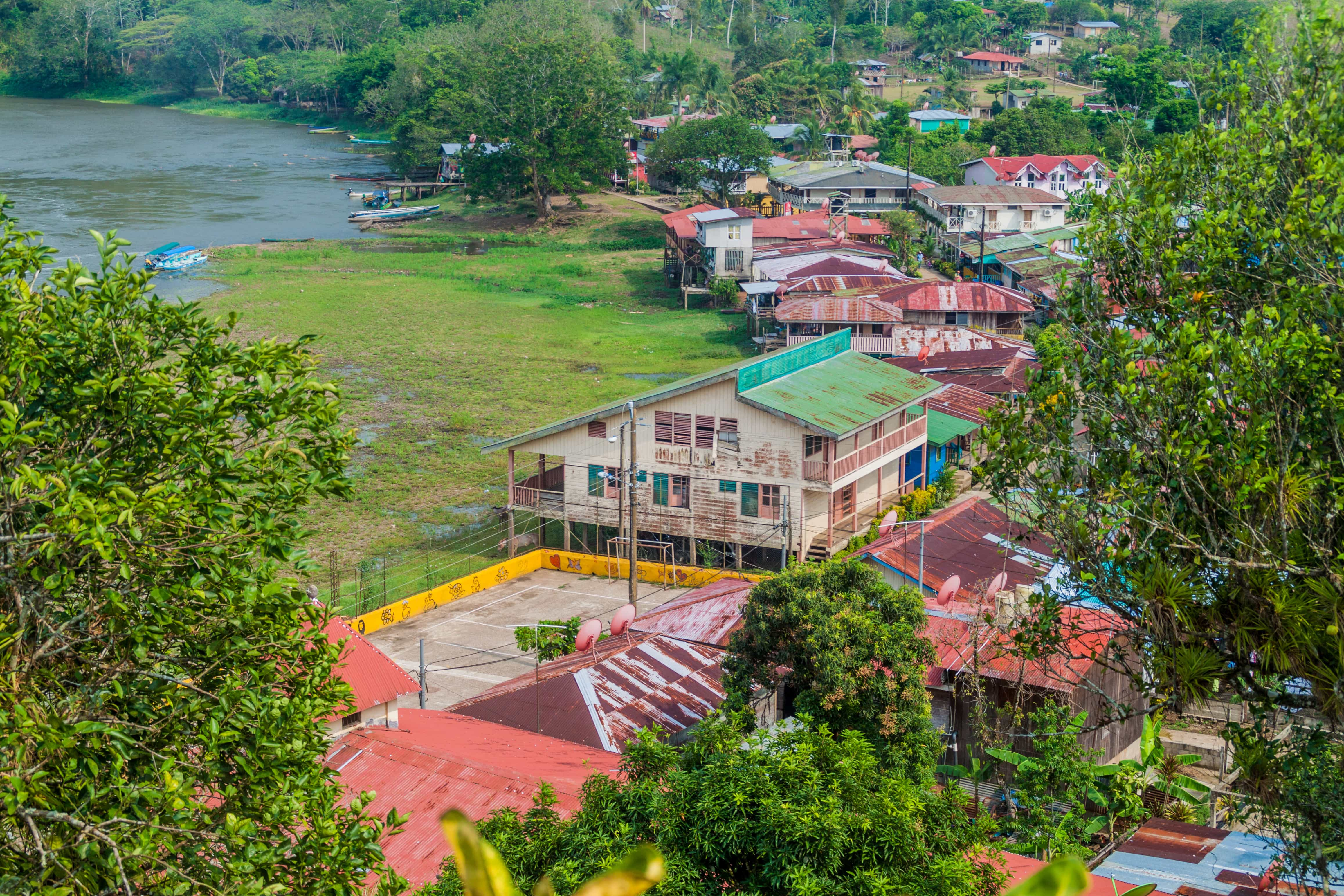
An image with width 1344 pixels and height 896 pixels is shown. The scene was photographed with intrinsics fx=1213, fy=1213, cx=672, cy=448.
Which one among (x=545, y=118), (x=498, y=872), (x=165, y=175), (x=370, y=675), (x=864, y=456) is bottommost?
(x=864, y=456)

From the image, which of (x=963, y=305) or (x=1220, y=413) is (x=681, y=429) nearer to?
(x=1220, y=413)

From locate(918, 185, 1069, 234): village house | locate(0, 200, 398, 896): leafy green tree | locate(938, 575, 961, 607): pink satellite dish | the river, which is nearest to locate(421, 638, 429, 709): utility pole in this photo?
locate(938, 575, 961, 607): pink satellite dish

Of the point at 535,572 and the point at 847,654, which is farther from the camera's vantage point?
the point at 535,572

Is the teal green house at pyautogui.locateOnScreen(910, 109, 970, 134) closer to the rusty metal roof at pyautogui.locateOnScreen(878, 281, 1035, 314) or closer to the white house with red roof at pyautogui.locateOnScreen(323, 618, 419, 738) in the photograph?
the rusty metal roof at pyautogui.locateOnScreen(878, 281, 1035, 314)

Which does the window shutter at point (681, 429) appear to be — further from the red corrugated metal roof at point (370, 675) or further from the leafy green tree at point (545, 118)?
the leafy green tree at point (545, 118)

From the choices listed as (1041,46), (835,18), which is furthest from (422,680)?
(835,18)

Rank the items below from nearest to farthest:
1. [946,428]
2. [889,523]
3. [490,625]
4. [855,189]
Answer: [490,625] → [889,523] → [946,428] → [855,189]

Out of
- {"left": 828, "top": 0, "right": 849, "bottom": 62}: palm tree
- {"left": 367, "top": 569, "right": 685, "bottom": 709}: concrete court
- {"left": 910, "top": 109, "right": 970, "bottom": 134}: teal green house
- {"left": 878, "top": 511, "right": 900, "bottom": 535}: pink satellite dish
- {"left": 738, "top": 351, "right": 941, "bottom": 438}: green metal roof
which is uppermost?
{"left": 828, "top": 0, "right": 849, "bottom": 62}: palm tree
